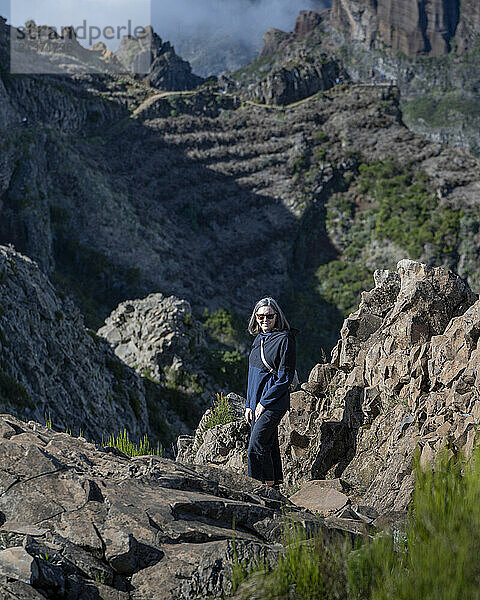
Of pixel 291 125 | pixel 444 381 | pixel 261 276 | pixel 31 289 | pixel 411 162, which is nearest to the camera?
pixel 444 381

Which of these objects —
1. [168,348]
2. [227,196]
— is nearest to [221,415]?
[168,348]

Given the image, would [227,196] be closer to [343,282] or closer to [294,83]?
[343,282]

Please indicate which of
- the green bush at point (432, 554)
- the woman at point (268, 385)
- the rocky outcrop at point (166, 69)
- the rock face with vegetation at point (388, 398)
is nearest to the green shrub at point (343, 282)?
the rock face with vegetation at point (388, 398)

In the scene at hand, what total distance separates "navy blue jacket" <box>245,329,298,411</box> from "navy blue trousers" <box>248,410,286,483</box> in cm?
12

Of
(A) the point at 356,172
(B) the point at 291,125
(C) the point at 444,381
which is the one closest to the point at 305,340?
(A) the point at 356,172

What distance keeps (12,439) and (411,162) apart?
146 feet

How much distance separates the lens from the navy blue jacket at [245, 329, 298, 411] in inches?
214

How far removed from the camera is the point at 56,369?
1195 cm

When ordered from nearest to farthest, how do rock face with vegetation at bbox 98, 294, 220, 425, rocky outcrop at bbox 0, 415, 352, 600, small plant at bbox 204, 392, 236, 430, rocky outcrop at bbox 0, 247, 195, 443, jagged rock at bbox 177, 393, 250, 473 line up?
rocky outcrop at bbox 0, 415, 352, 600 → jagged rock at bbox 177, 393, 250, 473 → small plant at bbox 204, 392, 236, 430 → rocky outcrop at bbox 0, 247, 195, 443 → rock face with vegetation at bbox 98, 294, 220, 425

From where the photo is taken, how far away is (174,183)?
4566 centimetres

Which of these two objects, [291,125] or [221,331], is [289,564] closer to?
[221,331]

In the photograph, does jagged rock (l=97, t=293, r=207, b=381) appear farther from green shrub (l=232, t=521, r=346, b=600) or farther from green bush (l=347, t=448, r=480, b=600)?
green bush (l=347, t=448, r=480, b=600)

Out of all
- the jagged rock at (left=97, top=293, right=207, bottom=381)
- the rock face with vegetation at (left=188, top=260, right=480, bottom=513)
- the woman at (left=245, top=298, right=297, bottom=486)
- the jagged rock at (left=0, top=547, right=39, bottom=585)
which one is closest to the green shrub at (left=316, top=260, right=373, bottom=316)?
the jagged rock at (left=97, top=293, right=207, bottom=381)

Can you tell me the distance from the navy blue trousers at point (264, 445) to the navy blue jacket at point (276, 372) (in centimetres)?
12
